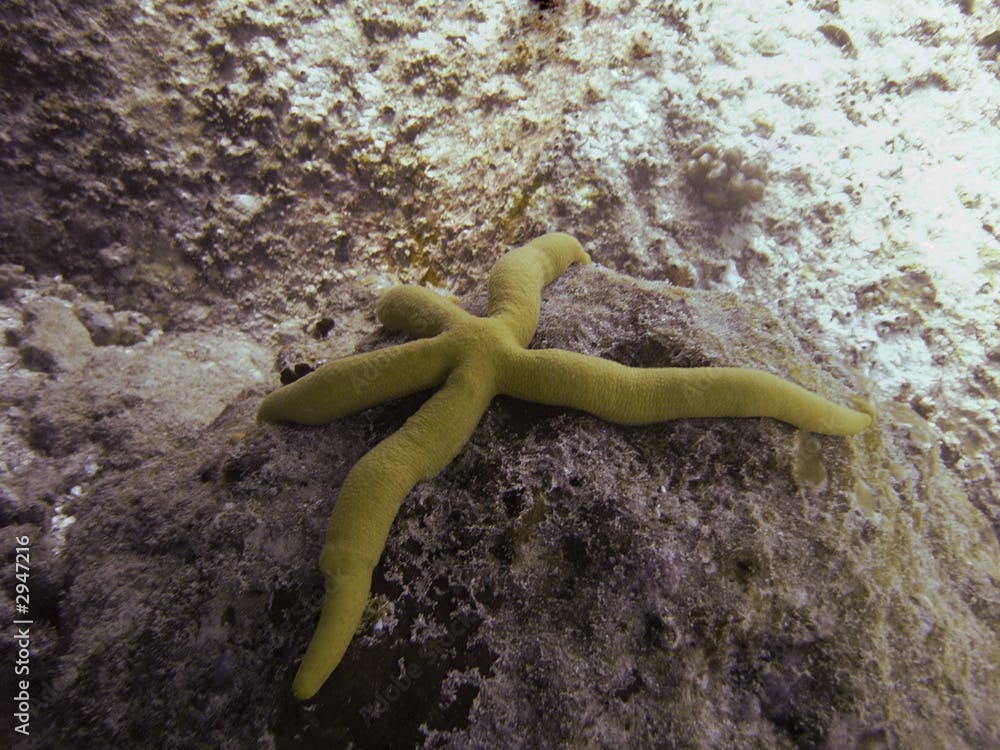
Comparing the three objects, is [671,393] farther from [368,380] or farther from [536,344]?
[368,380]

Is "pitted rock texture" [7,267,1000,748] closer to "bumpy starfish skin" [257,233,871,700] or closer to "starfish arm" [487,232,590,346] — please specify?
"bumpy starfish skin" [257,233,871,700]

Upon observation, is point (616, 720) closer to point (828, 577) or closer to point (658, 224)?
point (828, 577)

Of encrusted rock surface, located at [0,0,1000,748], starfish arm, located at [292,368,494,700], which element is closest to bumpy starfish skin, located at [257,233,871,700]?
starfish arm, located at [292,368,494,700]

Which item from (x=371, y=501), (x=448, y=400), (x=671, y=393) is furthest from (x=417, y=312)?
(x=671, y=393)

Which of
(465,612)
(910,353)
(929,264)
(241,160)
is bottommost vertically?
(910,353)

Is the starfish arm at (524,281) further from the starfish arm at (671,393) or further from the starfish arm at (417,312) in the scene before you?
the starfish arm at (671,393)

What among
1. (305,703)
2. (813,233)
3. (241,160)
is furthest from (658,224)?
(305,703)
